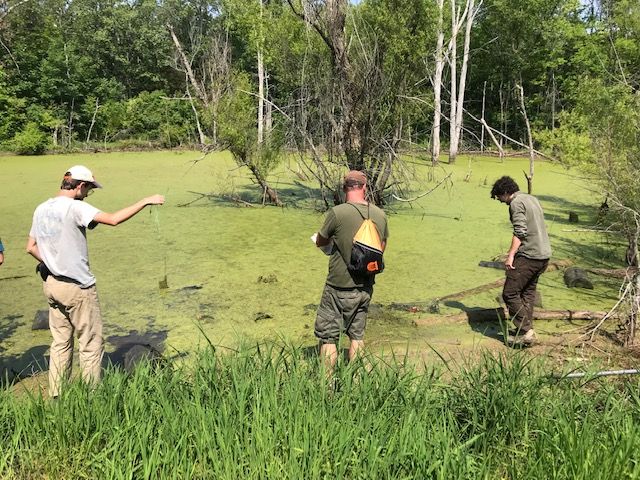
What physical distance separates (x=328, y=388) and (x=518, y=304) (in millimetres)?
2435

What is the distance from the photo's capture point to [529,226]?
A: 4.34m

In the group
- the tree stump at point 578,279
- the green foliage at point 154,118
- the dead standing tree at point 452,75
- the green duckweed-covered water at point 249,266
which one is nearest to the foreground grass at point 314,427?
the green duckweed-covered water at point 249,266

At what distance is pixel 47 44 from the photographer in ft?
85.8

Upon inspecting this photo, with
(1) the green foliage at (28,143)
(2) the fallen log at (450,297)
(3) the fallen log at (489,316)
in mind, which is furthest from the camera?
(1) the green foliage at (28,143)

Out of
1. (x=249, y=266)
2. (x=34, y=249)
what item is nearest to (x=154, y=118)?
(x=249, y=266)

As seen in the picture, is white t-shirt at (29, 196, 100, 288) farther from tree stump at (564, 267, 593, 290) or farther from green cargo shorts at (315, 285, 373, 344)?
tree stump at (564, 267, 593, 290)

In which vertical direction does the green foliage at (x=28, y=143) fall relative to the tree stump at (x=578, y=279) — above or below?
above

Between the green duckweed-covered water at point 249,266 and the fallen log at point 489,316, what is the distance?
0.09m

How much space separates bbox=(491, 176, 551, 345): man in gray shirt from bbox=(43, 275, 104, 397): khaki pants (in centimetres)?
295


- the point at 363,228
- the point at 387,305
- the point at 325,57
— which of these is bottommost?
the point at 387,305

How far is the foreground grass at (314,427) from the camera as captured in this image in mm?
2021

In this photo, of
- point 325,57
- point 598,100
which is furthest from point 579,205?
point 325,57

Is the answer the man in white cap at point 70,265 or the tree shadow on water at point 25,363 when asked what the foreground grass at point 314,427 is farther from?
the tree shadow on water at point 25,363

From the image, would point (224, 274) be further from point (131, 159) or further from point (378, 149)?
point (131, 159)
